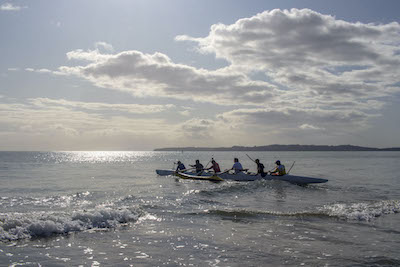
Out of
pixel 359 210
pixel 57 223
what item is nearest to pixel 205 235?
pixel 57 223

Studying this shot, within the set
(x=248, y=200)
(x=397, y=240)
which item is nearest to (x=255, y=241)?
(x=397, y=240)

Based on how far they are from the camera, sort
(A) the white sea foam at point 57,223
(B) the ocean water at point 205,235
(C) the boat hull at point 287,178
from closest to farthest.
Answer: (B) the ocean water at point 205,235
(A) the white sea foam at point 57,223
(C) the boat hull at point 287,178

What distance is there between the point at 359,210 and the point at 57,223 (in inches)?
428

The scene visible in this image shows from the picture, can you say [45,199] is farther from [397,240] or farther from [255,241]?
[397,240]

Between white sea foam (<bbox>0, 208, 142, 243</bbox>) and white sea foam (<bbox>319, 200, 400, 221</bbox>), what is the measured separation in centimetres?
753

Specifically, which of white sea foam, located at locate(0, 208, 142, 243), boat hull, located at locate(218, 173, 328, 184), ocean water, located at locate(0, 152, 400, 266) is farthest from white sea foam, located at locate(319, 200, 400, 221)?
boat hull, located at locate(218, 173, 328, 184)

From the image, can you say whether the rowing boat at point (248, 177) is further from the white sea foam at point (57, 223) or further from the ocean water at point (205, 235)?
the white sea foam at point (57, 223)

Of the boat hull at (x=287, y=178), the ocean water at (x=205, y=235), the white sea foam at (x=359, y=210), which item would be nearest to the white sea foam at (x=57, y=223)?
the ocean water at (x=205, y=235)

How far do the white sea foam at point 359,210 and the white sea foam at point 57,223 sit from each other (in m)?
7.53

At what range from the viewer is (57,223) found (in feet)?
30.4

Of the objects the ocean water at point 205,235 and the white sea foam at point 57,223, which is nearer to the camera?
the ocean water at point 205,235

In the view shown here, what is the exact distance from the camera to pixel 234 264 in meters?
6.46

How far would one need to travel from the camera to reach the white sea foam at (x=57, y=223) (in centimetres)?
866

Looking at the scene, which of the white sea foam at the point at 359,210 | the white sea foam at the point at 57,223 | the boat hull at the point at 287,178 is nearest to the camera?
the white sea foam at the point at 57,223
